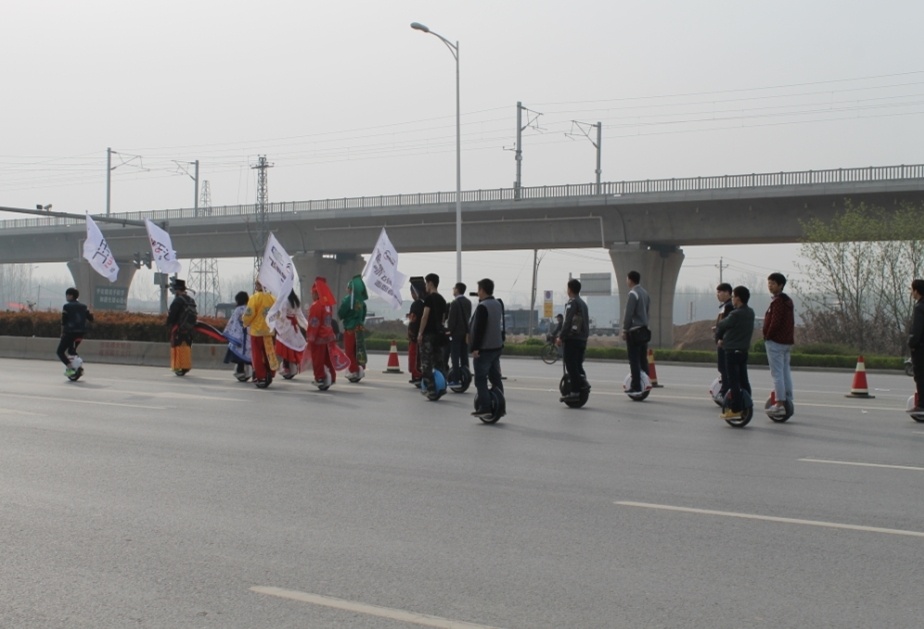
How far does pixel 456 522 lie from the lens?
745 cm

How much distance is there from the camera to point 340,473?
9531mm

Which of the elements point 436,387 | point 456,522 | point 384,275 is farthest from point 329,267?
point 456,522

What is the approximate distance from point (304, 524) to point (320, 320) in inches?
441

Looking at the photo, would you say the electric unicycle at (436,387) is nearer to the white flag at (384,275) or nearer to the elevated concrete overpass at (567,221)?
the white flag at (384,275)

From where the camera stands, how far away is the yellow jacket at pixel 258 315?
18.6 metres

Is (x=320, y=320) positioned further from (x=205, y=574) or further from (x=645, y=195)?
(x=645, y=195)

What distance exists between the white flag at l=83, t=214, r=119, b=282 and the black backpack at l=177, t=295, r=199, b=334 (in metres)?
7.79

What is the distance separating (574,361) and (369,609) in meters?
10.5

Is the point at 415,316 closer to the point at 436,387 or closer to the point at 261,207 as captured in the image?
the point at 436,387

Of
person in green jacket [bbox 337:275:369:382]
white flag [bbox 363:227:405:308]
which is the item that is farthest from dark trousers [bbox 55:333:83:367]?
white flag [bbox 363:227:405:308]

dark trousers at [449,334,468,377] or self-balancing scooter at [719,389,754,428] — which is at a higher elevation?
dark trousers at [449,334,468,377]

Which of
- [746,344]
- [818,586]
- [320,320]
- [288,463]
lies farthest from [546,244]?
[818,586]

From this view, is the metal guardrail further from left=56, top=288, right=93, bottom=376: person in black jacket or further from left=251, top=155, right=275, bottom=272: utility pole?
left=56, top=288, right=93, bottom=376: person in black jacket

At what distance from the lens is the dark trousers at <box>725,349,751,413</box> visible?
1324 centimetres
